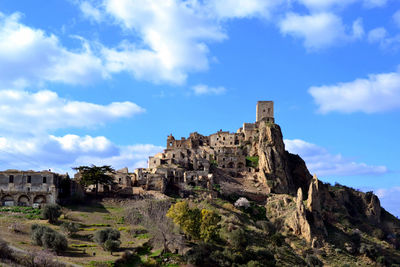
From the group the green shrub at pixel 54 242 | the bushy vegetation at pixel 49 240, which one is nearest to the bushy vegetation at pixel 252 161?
the bushy vegetation at pixel 49 240

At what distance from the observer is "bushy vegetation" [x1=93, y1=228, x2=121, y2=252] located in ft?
208

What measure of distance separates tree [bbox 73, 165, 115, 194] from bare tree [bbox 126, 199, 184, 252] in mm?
7943

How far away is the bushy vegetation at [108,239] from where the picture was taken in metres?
63.4

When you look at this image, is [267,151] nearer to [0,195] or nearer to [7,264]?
[0,195]

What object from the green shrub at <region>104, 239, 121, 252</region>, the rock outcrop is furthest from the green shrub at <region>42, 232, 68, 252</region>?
the rock outcrop

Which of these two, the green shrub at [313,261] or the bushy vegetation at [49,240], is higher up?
the bushy vegetation at [49,240]

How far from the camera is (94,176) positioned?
284 feet

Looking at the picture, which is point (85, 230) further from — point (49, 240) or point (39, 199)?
point (39, 199)

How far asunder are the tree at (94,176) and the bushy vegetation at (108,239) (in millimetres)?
21149

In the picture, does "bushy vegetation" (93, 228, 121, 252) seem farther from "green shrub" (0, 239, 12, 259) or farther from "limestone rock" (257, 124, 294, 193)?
"limestone rock" (257, 124, 294, 193)

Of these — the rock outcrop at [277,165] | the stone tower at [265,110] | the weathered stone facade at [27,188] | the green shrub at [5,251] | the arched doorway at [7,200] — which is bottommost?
the green shrub at [5,251]

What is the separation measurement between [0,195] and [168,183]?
3049 centimetres

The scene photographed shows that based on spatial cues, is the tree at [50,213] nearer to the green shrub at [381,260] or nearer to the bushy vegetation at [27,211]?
the bushy vegetation at [27,211]

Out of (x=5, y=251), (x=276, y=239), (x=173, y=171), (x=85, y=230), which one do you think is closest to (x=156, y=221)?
(x=85, y=230)
